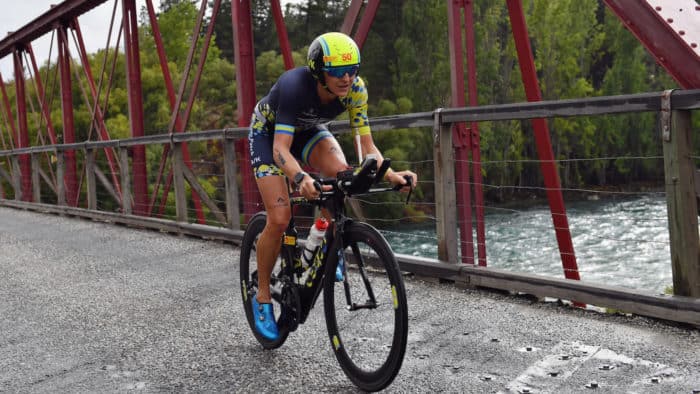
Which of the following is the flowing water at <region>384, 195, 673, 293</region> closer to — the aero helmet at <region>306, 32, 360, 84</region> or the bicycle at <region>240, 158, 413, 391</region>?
the bicycle at <region>240, 158, 413, 391</region>

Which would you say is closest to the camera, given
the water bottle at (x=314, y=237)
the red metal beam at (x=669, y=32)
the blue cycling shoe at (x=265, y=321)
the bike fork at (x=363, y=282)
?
the bike fork at (x=363, y=282)

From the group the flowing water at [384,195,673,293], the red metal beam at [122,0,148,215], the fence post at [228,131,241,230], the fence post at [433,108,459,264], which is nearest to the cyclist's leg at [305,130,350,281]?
the fence post at [433,108,459,264]

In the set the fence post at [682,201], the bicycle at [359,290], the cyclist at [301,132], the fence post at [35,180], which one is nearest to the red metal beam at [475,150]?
the fence post at [682,201]

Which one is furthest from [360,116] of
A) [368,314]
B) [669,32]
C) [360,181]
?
[669,32]

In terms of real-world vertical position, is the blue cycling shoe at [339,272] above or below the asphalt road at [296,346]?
above

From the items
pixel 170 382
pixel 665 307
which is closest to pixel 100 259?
pixel 170 382

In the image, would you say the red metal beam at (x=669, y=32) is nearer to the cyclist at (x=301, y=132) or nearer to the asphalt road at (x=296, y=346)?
the asphalt road at (x=296, y=346)

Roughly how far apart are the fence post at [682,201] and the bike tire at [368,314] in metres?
1.61

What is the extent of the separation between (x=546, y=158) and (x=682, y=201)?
6.94 feet

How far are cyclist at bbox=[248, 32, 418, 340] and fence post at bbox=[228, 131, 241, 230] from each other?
142 inches

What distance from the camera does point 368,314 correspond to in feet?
9.94

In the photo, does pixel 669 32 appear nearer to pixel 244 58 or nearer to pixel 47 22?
pixel 244 58

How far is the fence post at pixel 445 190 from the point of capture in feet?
16.2

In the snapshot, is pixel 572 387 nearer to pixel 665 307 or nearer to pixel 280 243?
pixel 665 307
